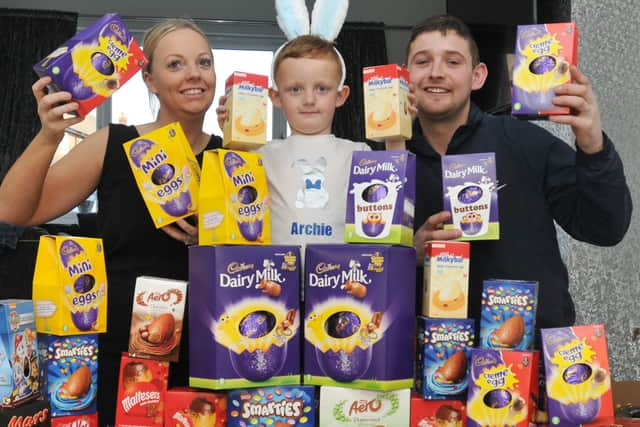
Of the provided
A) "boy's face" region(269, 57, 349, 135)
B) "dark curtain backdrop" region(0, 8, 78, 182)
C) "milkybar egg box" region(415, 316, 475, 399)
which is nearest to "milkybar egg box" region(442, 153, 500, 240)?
"milkybar egg box" region(415, 316, 475, 399)

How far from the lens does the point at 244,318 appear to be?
1.48 m

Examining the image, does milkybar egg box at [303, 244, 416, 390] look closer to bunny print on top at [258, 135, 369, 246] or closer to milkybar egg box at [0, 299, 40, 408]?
bunny print on top at [258, 135, 369, 246]

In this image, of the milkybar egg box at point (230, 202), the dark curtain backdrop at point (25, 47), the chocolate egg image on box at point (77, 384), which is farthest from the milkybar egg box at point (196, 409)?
the dark curtain backdrop at point (25, 47)

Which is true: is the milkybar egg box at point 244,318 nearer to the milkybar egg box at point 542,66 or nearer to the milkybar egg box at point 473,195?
the milkybar egg box at point 473,195

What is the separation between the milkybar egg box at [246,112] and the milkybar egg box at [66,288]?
1.33ft

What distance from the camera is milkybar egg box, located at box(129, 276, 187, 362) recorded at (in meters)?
1.54

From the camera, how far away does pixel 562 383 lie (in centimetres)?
146

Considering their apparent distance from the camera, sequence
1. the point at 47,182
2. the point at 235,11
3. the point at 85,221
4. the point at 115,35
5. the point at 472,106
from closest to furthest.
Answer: the point at 115,35 → the point at 47,182 → the point at 472,106 → the point at 85,221 → the point at 235,11

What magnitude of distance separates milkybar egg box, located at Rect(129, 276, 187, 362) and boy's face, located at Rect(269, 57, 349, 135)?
58cm

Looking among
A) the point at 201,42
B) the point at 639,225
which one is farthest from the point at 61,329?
the point at 639,225

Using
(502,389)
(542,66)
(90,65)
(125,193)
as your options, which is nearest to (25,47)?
(125,193)

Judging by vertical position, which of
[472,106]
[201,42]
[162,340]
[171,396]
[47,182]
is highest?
[201,42]

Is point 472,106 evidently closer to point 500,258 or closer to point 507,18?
point 500,258

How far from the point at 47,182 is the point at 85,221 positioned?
3006mm
